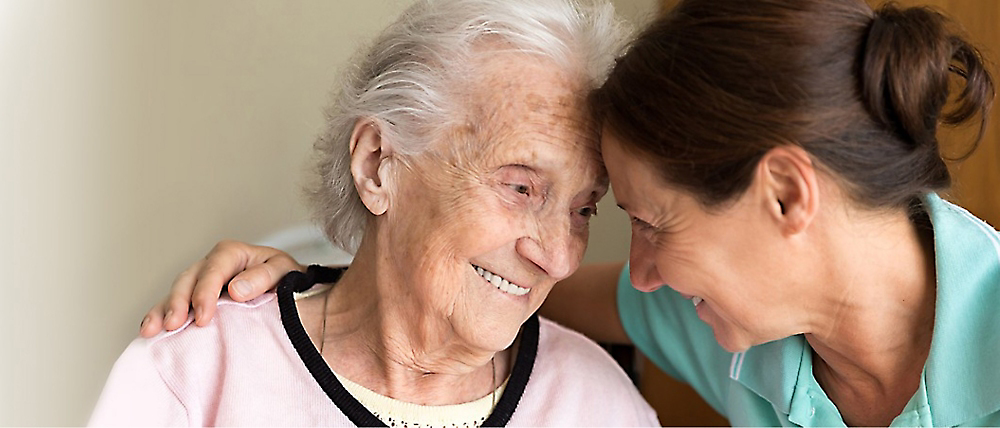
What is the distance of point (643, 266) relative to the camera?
4.99ft

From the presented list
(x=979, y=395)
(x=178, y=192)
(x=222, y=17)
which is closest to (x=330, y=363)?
(x=178, y=192)

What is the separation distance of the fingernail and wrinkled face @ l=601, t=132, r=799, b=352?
0.61 meters

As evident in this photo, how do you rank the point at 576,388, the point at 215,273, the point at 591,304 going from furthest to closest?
the point at 591,304 < the point at 576,388 < the point at 215,273

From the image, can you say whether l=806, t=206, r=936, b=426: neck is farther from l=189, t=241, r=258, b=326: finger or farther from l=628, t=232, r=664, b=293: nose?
l=189, t=241, r=258, b=326: finger

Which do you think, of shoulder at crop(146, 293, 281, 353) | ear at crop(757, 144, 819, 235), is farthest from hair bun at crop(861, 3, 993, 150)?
shoulder at crop(146, 293, 281, 353)

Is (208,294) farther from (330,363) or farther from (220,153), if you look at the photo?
(220,153)

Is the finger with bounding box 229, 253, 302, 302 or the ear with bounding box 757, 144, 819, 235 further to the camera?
the finger with bounding box 229, 253, 302, 302

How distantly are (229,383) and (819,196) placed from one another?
2.96 feet

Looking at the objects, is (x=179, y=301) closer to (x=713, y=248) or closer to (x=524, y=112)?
(x=524, y=112)

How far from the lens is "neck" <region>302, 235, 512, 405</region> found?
5.03 ft

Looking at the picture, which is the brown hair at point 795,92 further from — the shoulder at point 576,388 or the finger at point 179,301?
the finger at point 179,301

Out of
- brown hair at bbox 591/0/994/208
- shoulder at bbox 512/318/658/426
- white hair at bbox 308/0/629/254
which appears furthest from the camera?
shoulder at bbox 512/318/658/426

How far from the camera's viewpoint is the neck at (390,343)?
153 cm

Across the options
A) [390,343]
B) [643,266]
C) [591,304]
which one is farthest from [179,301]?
[591,304]
